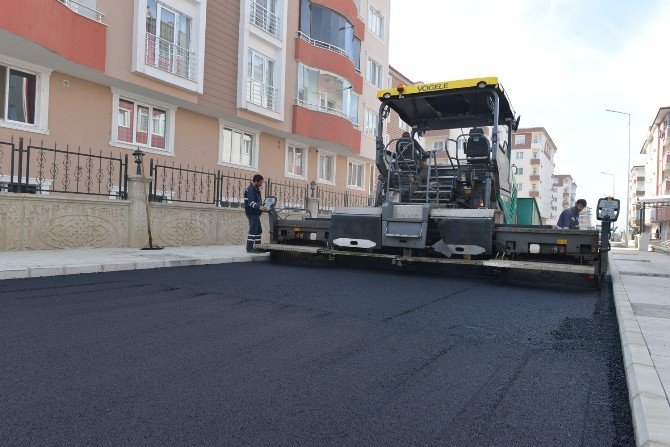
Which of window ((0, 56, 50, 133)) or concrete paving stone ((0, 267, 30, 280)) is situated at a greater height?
window ((0, 56, 50, 133))

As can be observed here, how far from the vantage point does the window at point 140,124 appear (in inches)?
572

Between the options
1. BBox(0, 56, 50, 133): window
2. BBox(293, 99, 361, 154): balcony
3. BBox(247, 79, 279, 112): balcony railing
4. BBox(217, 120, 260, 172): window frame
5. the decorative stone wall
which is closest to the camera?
the decorative stone wall

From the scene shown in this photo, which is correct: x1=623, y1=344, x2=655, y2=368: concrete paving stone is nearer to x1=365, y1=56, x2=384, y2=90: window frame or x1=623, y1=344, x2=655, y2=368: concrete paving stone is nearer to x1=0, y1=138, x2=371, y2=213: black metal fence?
x1=0, y1=138, x2=371, y2=213: black metal fence

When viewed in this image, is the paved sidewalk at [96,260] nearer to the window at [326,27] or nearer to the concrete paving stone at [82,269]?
the concrete paving stone at [82,269]

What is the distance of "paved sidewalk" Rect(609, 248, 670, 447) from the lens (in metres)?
2.38

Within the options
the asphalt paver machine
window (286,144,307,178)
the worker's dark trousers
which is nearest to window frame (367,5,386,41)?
window (286,144,307,178)

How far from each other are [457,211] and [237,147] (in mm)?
12807

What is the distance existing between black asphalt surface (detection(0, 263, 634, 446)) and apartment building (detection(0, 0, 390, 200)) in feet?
26.9

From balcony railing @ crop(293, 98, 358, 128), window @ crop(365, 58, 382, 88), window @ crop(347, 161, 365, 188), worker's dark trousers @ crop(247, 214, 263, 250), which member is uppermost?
window @ crop(365, 58, 382, 88)

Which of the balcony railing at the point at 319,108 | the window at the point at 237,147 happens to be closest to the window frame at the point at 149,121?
the window at the point at 237,147

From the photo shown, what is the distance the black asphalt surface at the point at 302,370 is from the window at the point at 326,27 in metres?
17.4

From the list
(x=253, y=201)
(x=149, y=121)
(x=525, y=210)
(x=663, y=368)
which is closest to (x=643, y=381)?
(x=663, y=368)

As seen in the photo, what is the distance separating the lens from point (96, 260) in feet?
27.4

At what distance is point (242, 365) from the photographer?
11.0 feet
